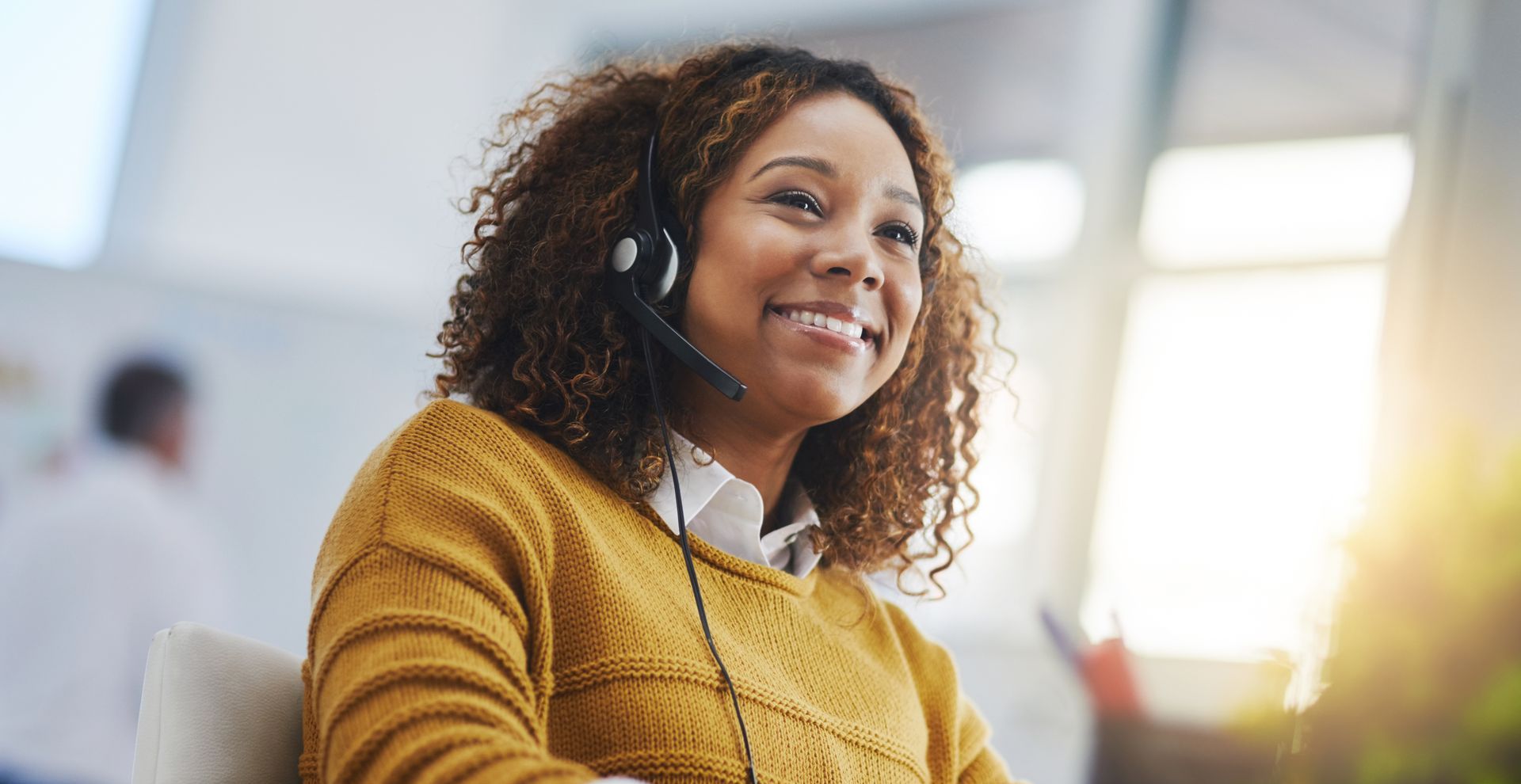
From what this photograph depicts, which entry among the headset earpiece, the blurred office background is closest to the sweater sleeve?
the headset earpiece

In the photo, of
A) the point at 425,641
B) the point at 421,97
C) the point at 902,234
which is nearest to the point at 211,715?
the point at 425,641

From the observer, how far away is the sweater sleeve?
727mm

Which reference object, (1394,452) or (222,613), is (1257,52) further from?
(222,613)

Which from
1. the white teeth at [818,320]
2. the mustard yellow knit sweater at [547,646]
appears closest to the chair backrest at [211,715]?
the mustard yellow knit sweater at [547,646]

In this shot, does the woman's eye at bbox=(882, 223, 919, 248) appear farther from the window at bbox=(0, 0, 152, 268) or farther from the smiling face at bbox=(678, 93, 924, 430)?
the window at bbox=(0, 0, 152, 268)

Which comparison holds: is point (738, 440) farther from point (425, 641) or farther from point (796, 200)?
point (425, 641)

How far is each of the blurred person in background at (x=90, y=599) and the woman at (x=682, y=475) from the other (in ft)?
6.07

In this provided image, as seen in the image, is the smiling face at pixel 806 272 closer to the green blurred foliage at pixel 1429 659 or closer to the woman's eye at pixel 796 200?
the woman's eye at pixel 796 200

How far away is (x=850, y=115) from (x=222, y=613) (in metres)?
2.42

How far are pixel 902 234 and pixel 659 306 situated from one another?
0.27m

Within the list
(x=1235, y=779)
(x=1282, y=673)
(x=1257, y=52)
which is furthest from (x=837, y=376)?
(x=1257, y=52)

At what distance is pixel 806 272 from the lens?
1118 millimetres

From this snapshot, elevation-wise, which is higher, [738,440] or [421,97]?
[421,97]

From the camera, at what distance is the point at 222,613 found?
3.00 meters
